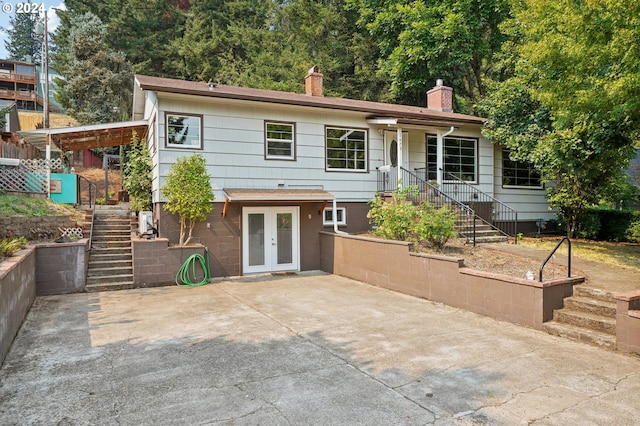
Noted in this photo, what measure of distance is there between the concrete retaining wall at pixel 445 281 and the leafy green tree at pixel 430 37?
1340 centimetres

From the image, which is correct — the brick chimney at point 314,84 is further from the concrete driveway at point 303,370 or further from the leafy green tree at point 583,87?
the concrete driveway at point 303,370

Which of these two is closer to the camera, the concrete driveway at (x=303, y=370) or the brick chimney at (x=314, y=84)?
the concrete driveway at (x=303, y=370)

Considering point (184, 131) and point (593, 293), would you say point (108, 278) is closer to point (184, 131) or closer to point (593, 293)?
point (184, 131)

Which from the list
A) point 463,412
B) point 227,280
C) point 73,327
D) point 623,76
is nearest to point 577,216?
point 623,76

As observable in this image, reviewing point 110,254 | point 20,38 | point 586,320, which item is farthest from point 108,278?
point 20,38

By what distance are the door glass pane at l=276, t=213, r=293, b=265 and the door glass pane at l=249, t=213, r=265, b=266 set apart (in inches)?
21.2

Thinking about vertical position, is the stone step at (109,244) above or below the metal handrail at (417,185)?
below

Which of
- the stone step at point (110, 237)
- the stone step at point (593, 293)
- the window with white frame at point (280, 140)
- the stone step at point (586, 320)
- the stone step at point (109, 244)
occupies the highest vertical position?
the window with white frame at point (280, 140)

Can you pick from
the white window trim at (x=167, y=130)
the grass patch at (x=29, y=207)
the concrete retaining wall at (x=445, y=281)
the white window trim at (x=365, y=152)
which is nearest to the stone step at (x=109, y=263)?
the grass patch at (x=29, y=207)

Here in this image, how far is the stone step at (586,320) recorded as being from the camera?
18.7 feet

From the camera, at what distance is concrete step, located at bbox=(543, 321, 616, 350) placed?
5451mm

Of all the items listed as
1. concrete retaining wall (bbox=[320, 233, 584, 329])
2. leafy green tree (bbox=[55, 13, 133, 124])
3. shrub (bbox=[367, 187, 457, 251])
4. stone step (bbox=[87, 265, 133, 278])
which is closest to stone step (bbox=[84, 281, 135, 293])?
stone step (bbox=[87, 265, 133, 278])

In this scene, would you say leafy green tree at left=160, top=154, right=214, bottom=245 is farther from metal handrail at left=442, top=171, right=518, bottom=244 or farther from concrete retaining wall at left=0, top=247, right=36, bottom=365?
metal handrail at left=442, top=171, right=518, bottom=244

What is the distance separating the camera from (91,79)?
86.9 feet
